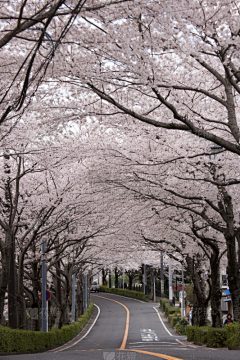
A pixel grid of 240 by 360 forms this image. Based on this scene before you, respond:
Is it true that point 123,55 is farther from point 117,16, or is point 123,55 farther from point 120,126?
point 120,126

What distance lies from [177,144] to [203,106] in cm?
139

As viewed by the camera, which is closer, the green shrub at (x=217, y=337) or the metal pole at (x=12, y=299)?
the metal pole at (x=12, y=299)

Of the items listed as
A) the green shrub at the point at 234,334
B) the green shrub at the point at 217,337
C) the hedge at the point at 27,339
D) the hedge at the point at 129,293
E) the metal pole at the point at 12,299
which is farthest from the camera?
the hedge at the point at 129,293

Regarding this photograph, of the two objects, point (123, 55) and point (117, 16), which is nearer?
point (117, 16)

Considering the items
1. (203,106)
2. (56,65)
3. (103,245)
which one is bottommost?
(103,245)

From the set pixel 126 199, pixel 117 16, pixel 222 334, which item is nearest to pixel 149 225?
pixel 126 199

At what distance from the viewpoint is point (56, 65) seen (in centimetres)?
695

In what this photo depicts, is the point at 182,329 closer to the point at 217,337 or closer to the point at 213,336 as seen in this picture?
the point at 213,336

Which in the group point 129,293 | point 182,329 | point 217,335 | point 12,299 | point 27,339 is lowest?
point 182,329

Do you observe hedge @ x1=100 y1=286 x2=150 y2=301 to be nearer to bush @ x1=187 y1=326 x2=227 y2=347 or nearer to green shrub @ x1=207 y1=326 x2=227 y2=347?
bush @ x1=187 y1=326 x2=227 y2=347

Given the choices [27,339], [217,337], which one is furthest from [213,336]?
[27,339]

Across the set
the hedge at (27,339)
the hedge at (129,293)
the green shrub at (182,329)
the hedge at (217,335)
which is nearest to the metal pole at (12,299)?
the hedge at (27,339)

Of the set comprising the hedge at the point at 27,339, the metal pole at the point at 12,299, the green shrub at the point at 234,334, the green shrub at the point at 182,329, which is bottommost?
the green shrub at the point at 182,329

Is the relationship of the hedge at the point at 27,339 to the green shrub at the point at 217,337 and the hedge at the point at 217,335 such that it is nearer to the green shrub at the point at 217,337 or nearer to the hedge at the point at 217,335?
the hedge at the point at 217,335
